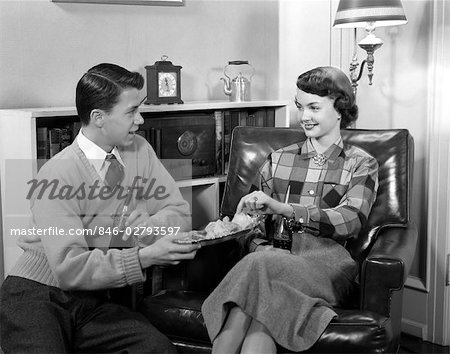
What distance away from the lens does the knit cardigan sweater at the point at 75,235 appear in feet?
6.54

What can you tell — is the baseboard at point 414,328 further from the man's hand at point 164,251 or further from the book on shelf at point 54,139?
the book on shelf at point 54,139

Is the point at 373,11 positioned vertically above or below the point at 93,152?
above

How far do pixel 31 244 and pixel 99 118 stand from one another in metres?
0.44

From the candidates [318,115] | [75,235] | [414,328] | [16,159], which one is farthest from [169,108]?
[414,328]

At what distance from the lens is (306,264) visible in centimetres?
217

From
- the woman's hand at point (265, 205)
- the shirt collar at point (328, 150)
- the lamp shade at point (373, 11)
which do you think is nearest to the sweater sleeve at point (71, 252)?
the woman's hand at point (265, 205)

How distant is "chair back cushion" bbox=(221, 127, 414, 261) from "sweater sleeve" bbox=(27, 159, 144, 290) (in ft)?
2.67

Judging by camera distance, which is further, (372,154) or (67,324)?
(372,154)

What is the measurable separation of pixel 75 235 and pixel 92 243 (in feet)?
0.55

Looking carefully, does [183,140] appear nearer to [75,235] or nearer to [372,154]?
Answer: [372,154]

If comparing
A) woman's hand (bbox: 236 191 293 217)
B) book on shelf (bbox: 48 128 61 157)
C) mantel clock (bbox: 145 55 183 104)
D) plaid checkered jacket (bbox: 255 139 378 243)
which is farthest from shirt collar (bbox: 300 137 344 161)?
book on shelf (bbox: 48 128 61 157)

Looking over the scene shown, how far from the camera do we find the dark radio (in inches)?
119

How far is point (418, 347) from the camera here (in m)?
3.07

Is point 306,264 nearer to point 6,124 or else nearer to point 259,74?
point 6,124
